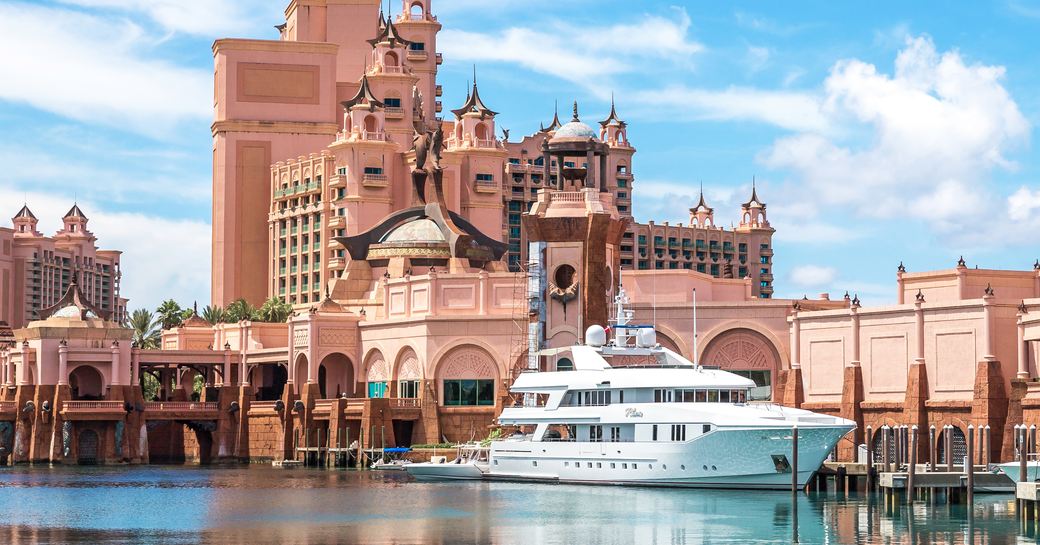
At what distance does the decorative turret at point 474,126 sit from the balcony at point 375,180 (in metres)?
9.15

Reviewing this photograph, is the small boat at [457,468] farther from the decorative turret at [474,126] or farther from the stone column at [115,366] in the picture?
the decorative turret at [474,126]

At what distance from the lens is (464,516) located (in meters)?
79.4

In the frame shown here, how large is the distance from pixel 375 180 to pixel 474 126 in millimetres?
12228

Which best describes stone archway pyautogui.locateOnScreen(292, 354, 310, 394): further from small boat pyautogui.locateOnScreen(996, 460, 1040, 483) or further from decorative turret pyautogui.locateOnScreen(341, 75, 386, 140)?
small boat pyautogui.locateOnScreen(996, 460, 1040, 483)

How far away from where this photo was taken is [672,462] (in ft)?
291

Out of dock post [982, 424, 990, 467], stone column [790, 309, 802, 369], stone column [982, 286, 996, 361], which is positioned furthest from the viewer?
stone column [790, 309, 802, 369]

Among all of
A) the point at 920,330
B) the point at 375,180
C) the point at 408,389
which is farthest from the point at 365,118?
the point at 920,330

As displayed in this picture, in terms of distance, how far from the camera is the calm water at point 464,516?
70750 mm

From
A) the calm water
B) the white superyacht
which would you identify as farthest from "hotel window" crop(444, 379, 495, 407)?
the white superyacht

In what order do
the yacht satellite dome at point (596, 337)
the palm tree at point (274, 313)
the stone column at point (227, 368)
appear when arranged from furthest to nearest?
the palm tree at point (274, 313)
the stone column at point (227, 368)
the yacht satellite dome at point (596, 337)

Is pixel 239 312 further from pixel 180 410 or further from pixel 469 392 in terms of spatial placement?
pixel 469 392

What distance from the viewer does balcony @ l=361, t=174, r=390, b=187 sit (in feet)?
514

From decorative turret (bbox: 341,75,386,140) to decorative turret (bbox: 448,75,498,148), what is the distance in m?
9.12

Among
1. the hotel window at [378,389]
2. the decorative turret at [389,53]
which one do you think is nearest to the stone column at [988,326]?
the hotel window at [378,389]
